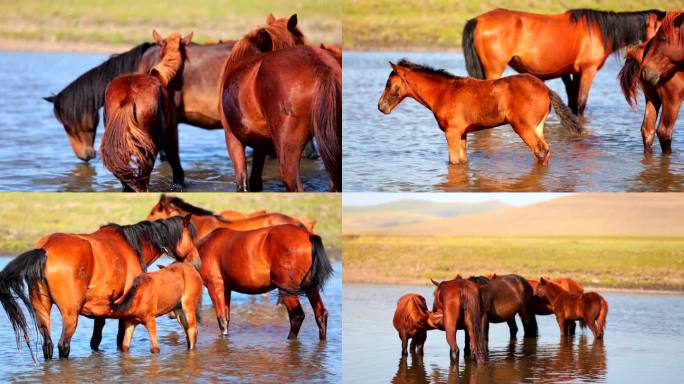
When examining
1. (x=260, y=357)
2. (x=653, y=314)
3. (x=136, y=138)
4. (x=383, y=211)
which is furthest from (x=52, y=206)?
(x=653, y=314)

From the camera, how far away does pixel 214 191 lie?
9.52 metres

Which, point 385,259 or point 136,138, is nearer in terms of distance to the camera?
point 136,138

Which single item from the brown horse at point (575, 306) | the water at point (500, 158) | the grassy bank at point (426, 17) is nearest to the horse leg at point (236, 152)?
the water at point (500, 158)

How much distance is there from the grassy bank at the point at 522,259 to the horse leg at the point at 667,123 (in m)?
4.97

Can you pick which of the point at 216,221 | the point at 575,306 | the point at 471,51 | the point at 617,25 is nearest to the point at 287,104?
the point at 216,221

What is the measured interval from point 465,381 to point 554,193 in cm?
212

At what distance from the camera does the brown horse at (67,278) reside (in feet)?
22.9

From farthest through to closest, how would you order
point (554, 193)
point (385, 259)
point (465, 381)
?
point (385, 259)
point (554, 193)
point (465, 381)

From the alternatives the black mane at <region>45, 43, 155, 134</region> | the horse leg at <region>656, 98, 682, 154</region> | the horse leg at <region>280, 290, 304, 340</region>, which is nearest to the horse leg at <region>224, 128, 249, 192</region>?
the horse leg at <region>280, 290, 304, 340</region>

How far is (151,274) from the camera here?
740 cm

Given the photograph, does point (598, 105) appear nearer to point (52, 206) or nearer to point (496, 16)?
point (496, 16)

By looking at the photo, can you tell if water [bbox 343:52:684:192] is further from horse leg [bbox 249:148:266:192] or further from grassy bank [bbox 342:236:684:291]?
grassy bank [bbox 342:236:684:291]

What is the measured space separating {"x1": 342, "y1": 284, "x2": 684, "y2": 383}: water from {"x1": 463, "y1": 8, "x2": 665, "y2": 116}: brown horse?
261 cm

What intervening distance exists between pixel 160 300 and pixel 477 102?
9.70ft
